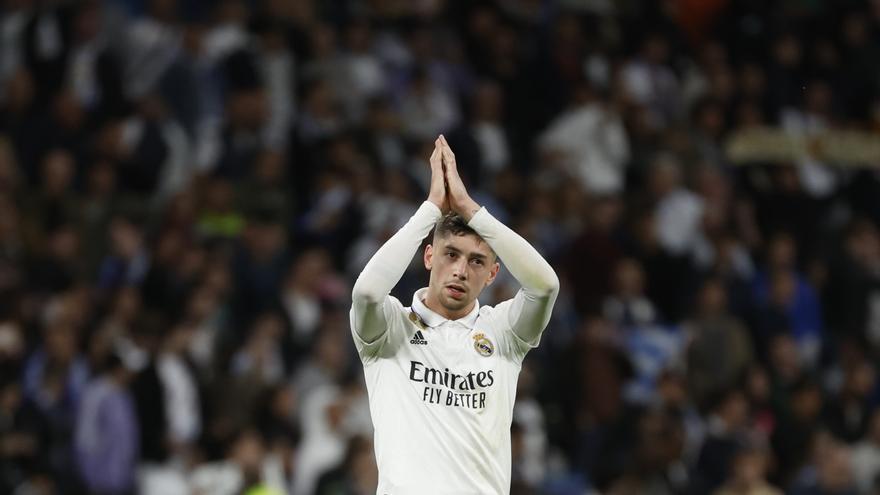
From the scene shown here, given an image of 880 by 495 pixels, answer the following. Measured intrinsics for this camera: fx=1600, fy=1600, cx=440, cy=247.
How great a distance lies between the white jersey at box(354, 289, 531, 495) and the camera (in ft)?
21.9

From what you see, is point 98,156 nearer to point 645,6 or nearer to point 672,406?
point 672,406

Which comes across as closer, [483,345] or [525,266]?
A: [525,266]

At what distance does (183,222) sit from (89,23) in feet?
7.60

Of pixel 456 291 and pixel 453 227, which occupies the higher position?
pixel 453 227

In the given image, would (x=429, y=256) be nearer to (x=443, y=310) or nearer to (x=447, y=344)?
(x=443, y=310)

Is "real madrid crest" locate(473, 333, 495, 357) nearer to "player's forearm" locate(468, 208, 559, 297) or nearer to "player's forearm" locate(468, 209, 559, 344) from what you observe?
"player's forearm" locate(468, 209, 559, 344)

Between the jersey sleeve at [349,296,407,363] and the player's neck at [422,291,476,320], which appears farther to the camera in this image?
the player's neck at [422,291,476,320]

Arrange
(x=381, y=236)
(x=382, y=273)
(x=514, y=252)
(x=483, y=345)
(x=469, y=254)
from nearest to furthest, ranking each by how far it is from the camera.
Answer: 1. (x=382, y=273)
2. (x=514, y=252)
3. (x=469, y=254)
4. (x=483, y=345)
5. (x=381, y=236)

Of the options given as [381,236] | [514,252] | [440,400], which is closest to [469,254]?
[514,252]

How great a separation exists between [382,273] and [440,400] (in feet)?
2.06

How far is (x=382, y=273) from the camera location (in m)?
6.56

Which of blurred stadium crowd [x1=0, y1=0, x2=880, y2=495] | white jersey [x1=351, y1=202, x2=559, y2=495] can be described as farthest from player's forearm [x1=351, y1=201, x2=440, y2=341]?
blurred stadium crowd [x1=0, y1=0, x2=880, y2=495]

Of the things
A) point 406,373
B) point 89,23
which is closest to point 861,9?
point 89,23

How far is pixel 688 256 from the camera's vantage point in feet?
51.2
